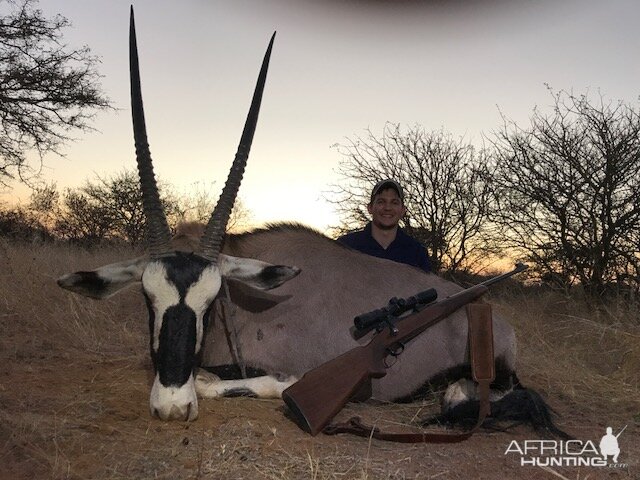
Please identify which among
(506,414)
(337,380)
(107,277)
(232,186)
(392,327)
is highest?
(232,186)

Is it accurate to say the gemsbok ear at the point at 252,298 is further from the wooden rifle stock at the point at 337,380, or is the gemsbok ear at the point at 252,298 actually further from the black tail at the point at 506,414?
→ the black tail at the point at 506,414

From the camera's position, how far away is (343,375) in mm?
3506

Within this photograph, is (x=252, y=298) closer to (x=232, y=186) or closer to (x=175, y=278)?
(x=232, y=186)

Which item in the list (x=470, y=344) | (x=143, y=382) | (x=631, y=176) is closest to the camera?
(x=470, y=344)

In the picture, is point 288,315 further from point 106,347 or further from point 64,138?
point 64,138

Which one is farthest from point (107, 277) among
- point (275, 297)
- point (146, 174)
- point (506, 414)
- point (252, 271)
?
point (506, 414)

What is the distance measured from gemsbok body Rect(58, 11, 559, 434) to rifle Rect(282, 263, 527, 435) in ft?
1.32

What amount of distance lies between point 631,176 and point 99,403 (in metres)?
8.31

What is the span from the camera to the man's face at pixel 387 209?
242 inches

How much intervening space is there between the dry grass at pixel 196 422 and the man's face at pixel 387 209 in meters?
1.83

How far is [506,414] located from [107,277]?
8.40ft

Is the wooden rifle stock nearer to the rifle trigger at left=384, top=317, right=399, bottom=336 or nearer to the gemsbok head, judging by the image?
the rifle trigger at left=384, top=317, right=399, bottom=336

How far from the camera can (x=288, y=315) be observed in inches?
167

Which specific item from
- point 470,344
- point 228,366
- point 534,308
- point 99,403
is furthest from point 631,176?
point 99,403
